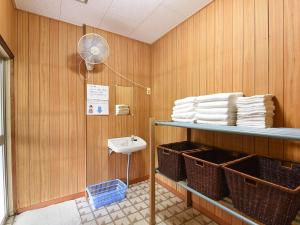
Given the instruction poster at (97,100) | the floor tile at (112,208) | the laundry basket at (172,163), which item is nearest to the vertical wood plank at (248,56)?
the laundry basket at (172,163)

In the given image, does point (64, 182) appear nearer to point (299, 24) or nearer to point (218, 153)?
point (218, 153)

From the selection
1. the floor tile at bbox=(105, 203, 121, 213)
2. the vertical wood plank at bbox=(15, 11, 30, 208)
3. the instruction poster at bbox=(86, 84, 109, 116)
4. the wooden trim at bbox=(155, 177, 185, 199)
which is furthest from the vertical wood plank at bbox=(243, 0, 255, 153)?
the vertical wood plank at bbox=(15, 11, 30, 208)

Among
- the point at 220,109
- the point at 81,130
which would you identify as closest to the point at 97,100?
the point at 81,130

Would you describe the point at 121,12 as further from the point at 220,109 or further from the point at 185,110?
the point at 220,109

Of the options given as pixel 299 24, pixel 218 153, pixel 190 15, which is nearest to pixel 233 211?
pixel 218 153

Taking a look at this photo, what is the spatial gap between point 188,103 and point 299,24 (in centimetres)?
99

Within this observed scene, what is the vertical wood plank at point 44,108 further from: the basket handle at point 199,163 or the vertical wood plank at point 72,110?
the basket handle at point 199,163

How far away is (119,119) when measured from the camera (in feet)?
8.05

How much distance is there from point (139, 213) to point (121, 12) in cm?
237

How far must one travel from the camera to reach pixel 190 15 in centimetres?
197

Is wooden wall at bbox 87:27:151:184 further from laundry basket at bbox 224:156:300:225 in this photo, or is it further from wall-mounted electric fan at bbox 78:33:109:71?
laundry basket at bbox 224:156:300:225

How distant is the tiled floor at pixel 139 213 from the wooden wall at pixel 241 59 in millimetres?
190

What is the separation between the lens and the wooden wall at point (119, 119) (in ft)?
7.39

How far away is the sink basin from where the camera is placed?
209 centimetres
